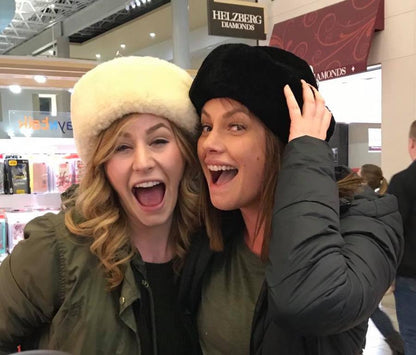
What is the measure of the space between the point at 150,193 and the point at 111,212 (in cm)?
13

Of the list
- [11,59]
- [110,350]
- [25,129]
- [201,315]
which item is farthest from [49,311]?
[25,129]

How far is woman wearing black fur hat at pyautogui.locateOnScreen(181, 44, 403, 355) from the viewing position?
3.64ft

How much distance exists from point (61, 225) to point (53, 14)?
13.4 metres

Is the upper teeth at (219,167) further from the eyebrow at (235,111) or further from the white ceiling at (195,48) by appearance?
the white ceiling at (195,48)

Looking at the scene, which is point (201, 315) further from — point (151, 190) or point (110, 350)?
point (151, 190)

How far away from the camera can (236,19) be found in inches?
165

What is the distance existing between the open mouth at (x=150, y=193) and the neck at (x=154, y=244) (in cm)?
12

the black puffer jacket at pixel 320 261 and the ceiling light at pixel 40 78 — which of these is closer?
the black puffer jacket at pixel 320 261

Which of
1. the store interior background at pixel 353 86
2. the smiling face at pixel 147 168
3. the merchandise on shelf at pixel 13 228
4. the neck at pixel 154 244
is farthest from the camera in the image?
the store interior background at pixel 353 86

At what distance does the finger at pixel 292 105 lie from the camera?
1.28m

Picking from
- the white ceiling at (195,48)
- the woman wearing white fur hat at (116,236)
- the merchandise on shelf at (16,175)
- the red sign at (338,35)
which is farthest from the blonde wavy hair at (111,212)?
the white ceiling at (195,48)

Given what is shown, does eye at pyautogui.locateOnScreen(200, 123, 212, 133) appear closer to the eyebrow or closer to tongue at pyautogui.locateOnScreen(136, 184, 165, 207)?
the eyebrow

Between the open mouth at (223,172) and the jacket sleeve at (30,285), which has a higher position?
the open mouth at (223,172)

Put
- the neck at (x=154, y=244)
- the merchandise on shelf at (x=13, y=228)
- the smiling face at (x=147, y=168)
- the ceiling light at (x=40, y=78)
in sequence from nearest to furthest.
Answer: the smiling face at (x=147, y=168), the neck at (x=154, y=244), the ceiling light at (x=40, y=78), the merchandise on shelf at (x=13, y=228)
